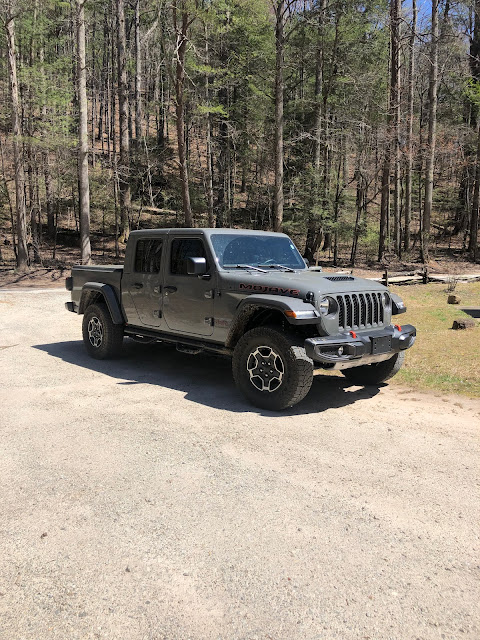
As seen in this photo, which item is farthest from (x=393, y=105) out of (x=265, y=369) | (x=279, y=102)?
(x=265, y=369)

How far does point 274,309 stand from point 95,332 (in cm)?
358

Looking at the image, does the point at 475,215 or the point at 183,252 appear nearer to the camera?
the point at 183,252

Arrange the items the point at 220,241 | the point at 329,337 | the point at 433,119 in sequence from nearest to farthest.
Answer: the point at 329,337 < the point at 220,241 < the point at 433,119

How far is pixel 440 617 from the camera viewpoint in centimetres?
240

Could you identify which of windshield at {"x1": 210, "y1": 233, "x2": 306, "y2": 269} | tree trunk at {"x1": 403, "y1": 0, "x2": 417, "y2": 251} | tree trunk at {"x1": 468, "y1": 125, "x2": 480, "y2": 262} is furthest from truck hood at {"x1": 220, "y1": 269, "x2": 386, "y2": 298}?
tree trunk at {"x1": 468, "y1": 125, "x2": 480, "y2": 262}

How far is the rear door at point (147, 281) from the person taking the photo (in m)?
6.96

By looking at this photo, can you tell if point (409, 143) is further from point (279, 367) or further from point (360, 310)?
point (279, 367)

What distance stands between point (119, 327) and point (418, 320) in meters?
7.00

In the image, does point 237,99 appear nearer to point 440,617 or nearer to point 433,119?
point 433,119

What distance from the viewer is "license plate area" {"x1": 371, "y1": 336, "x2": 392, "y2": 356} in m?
5.48

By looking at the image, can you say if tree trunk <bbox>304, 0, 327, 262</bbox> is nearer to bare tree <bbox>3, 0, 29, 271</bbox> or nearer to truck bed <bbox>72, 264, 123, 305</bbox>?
bare tree <bbox>3, 0, 29, 271</bbox>

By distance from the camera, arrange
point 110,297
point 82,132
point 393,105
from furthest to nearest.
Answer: point 393,105 < point 82,132 < point 110,297

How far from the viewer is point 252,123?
28.8m

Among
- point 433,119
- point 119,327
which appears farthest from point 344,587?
point 433,119
